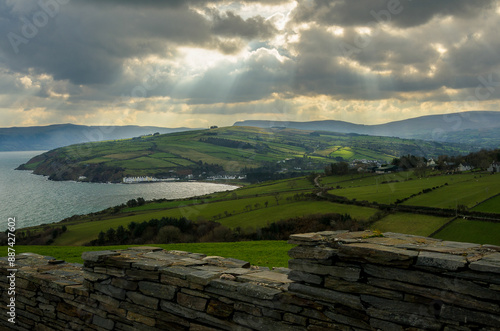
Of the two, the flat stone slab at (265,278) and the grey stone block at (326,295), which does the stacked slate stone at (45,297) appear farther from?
the grey stone block at (326,295)

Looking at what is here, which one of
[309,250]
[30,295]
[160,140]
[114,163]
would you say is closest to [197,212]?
[30,295]

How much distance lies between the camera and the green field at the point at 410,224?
103 ft

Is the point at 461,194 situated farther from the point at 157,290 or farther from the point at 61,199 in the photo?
the point at 61,199

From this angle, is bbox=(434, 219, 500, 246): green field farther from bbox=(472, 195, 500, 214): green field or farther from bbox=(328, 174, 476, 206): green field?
bbox=(328, 174, 476, 206): green field

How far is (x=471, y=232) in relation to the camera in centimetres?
2977

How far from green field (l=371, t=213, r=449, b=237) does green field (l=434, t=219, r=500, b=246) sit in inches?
36.8

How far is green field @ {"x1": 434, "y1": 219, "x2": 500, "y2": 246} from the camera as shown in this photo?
91.7ft

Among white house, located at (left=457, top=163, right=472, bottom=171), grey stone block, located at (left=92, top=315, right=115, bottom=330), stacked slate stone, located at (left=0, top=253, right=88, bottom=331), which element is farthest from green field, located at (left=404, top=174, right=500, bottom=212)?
stacked slate stone, located at (left=0, top=253, right=88, bottom=331)

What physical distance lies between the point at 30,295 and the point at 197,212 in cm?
4114

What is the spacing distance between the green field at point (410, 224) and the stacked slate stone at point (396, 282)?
1124 inches

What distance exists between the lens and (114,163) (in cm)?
13800

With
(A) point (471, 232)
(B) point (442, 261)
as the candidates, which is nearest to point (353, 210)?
(A) point (471, 232)

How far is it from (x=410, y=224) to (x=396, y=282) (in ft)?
106

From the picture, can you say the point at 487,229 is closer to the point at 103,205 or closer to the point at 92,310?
the point at 92,310
